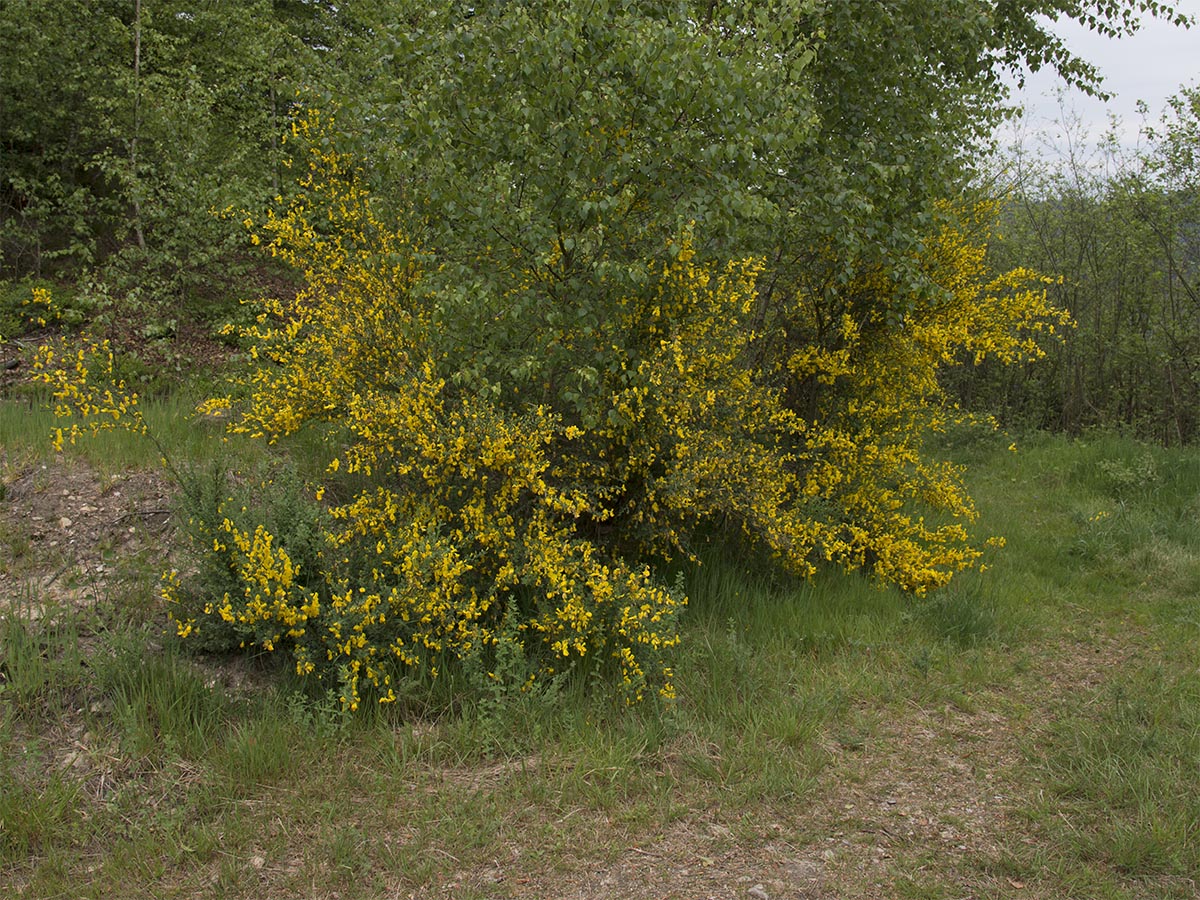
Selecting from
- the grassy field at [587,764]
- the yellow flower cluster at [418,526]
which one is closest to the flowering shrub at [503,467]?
the yellow flower cluster at [418,526]

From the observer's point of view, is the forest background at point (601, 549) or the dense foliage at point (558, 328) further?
the dense foliage at point (558, 328)

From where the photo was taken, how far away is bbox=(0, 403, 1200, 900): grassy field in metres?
3.14

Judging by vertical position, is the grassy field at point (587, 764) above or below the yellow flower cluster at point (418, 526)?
below

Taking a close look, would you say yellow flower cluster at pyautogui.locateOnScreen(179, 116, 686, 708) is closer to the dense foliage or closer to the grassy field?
the dense foliage

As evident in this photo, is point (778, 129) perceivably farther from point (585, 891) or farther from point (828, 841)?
point (585, 891)

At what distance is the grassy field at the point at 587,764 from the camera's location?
10.3ft

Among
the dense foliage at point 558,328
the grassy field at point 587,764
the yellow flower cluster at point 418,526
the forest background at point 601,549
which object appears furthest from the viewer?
the dense foliage at point 558,328

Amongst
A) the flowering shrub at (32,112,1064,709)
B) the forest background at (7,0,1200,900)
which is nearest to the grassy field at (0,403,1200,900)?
the forest background at (7,0,1200,900)

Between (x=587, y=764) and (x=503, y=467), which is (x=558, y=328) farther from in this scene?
(x=587, y=764)

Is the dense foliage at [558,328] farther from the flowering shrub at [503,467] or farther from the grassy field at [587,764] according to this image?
the grassy field at [587,764]

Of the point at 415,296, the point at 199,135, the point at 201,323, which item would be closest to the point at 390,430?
the point at 415,296

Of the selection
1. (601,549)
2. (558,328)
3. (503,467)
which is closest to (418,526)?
(503,467)

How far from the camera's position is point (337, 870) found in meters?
3.07

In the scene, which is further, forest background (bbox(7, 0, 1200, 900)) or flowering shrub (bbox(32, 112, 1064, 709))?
flowering shrub (bbox(32, 112, 1064, 709))
